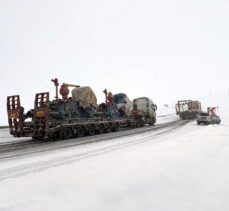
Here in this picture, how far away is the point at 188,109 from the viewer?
50562 millimetres

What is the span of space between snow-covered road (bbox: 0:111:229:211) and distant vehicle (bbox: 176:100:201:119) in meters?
38.4

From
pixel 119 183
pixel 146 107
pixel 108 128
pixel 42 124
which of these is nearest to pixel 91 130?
pixel 108 128

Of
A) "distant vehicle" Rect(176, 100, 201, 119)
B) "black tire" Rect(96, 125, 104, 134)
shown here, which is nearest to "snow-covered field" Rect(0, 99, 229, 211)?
"black tire" Rect(96, 125, 104, 134)

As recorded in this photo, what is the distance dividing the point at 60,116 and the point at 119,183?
1380 centimetres

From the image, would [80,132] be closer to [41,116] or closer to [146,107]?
[41,116]

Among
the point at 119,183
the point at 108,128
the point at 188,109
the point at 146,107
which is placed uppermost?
the point at 146,107

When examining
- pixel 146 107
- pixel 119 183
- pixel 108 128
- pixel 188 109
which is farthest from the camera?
A: pixel 188 109

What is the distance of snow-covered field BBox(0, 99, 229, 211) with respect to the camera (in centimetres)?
579

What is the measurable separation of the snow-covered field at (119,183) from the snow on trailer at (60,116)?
27.9 ft

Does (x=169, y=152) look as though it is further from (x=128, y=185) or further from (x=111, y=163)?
(x=128, y=185)

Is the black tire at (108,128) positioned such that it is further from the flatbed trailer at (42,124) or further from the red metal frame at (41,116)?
the red metal frame at (41,116)

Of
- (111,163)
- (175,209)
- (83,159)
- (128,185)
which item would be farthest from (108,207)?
(83,159)

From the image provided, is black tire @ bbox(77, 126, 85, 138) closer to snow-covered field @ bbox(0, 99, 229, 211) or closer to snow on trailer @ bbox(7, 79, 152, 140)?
snow on trailer @ bbox(7, 79, 152, 140)

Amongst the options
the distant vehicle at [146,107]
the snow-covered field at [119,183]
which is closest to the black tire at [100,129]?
the distant vehicle at [146,107]
